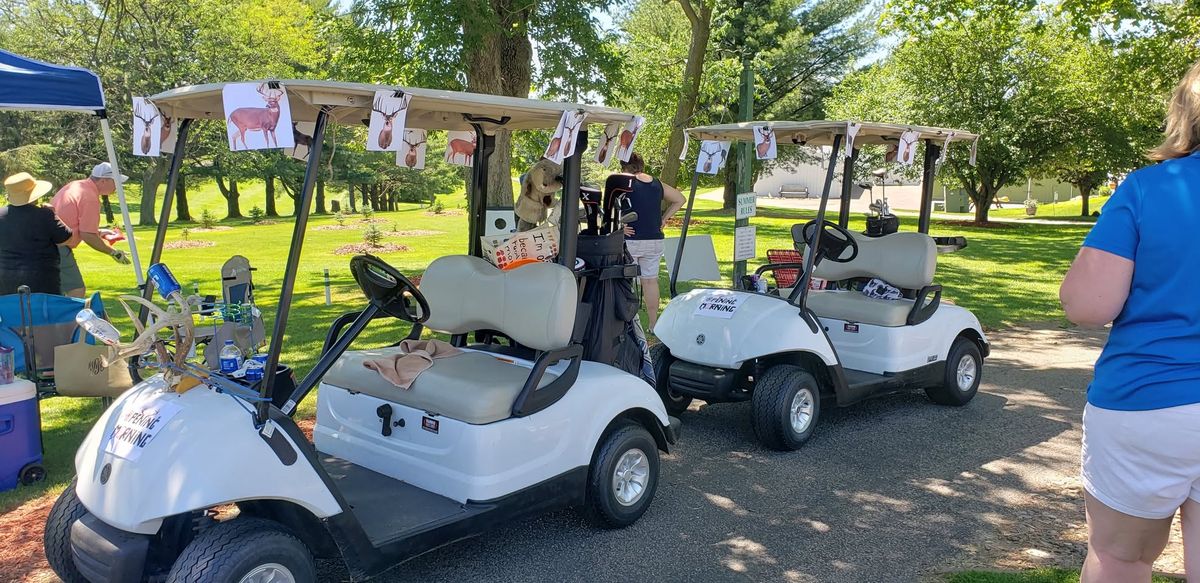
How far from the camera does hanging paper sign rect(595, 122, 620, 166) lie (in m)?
3.99

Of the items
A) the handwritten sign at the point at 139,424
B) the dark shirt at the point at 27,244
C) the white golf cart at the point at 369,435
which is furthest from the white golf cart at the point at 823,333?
the dark shirt at the point at 27,244

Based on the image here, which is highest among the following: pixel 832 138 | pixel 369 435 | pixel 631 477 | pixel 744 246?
pixel 832 138

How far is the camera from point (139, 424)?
2.76 meters

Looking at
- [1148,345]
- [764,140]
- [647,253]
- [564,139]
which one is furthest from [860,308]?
[1148,345]

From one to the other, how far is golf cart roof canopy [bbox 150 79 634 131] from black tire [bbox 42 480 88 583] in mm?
1486

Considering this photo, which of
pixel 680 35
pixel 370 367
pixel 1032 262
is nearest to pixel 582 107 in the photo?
pixel 370 367

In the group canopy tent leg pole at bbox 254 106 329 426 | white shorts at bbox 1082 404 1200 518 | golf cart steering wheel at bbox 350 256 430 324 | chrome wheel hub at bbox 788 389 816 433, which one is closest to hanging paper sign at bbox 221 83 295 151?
canopy tent leg pole at bbox 254 106 329 426

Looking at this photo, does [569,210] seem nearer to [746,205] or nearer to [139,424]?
[139,424]

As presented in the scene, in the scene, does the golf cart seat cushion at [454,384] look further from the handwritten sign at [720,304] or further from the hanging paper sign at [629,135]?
the handwritten sign at [720,304]

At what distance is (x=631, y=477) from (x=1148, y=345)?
95.7 inches

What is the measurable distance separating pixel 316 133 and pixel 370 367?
1309 mm

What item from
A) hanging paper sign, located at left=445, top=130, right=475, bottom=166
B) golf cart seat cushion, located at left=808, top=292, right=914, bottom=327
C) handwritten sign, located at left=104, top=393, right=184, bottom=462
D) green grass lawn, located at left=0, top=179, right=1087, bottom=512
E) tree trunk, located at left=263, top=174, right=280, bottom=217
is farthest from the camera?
tree trunk, located at left=263, top=174, right=280, bottom=217

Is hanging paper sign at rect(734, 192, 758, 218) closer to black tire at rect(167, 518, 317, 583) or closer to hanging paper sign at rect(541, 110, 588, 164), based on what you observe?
hanging paper sign at rect(541, 110, 588, 164)

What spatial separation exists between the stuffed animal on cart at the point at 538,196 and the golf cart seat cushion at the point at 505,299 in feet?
4.22
